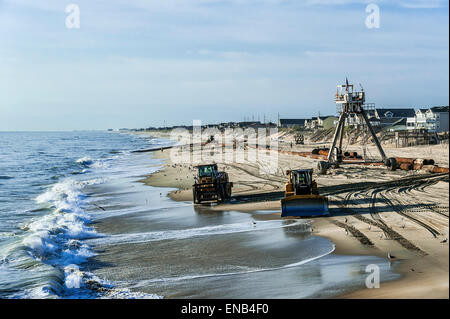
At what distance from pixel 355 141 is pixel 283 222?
2614 inches

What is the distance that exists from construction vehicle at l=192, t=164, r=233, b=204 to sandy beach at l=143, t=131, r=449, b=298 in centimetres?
61

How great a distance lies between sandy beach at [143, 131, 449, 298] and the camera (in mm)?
10758

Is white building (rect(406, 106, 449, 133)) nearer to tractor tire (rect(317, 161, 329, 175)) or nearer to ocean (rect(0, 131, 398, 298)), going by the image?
tractor tire (rect(317, 161, 329, 175))

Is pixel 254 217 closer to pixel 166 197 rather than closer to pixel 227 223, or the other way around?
pixel 227 223

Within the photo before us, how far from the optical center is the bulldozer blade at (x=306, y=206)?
20.1 meters

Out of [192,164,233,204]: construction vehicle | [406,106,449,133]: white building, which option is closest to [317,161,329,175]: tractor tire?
[192,164,233,204]: construction vehicle

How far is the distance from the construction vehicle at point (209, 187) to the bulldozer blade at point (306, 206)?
21.5 ft

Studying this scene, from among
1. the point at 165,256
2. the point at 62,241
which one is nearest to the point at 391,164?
the point at 165,256

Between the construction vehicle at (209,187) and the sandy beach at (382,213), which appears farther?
the construction vehicle at (209,187)
